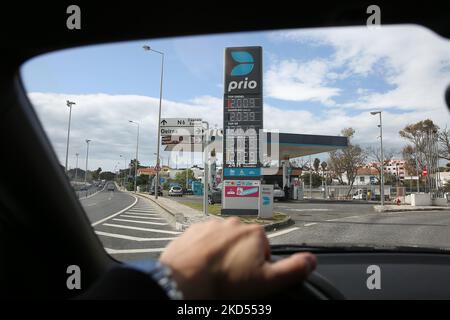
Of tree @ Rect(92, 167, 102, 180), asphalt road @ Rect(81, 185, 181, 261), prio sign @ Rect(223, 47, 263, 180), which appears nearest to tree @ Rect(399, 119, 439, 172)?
prio sign @ Rect(223, 47, 263, 180)

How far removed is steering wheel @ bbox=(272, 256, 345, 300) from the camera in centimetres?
157

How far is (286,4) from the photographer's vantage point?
7.16 ft

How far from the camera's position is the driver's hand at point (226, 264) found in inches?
51.5

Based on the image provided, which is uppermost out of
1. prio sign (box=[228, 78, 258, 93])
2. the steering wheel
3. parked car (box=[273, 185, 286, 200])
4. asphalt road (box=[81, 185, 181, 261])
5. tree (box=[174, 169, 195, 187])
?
prio sign (box=[228, 78, 258, 93])

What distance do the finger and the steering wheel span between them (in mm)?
72

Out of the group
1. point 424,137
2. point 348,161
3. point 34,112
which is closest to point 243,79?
point 34,112

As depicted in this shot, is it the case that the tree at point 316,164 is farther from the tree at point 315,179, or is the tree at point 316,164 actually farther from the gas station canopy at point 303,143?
the gas station canopy at point 303,143

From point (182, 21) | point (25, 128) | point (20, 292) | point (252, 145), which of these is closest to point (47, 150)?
point (25, 128)

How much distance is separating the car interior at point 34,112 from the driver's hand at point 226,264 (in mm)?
601

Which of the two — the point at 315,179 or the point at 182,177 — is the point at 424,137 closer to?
the point at 182,177

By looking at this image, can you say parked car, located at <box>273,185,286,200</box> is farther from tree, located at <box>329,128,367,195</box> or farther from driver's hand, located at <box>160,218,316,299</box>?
driver's hand, located at <box>160,218,316,299</box>

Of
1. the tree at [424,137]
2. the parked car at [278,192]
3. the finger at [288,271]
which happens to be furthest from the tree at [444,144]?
the finger at [288,271]

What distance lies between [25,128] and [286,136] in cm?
2987
